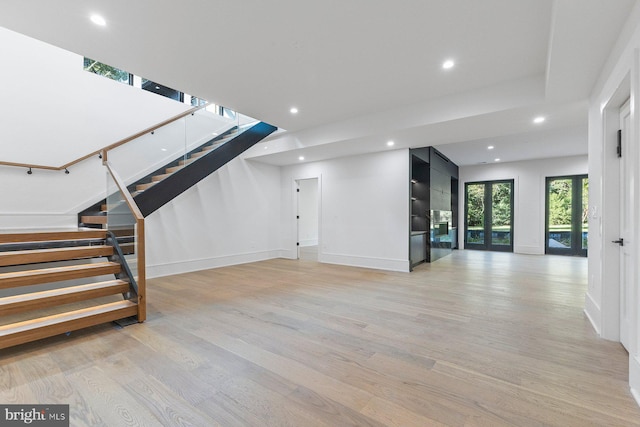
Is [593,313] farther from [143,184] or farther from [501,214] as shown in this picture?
[501,214]

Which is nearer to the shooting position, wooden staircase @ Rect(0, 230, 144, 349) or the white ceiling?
the white ceiling

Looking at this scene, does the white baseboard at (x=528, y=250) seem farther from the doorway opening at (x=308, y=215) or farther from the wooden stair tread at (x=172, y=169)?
the wooden stair tread at (x=172, y=169)

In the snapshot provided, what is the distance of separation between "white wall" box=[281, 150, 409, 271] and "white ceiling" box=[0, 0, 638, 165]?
4.59 feet

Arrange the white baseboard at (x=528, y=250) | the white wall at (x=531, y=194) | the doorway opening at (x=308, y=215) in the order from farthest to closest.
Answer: the doorway opening at (x=308, y=215) → the white baseboard at (x=528, y=250) → the white wall at (x=531, y=194)

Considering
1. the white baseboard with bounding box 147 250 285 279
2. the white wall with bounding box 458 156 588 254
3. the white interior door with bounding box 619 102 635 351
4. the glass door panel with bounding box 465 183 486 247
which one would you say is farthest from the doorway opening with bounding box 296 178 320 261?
the white interior door with bounding box 619 102 635 351

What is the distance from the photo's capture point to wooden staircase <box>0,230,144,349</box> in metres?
2.49

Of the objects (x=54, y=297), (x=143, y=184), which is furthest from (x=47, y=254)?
(x=143, y=184)

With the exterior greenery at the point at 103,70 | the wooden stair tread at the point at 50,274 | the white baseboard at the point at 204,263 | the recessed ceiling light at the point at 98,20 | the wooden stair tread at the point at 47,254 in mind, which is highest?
the exterior greenery at the point at 103,70

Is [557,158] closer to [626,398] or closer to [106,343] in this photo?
[626,398]

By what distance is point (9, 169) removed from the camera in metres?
3.97

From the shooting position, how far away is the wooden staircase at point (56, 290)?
249 cm

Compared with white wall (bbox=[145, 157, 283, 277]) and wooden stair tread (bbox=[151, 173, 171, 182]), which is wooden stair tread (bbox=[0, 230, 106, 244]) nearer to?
wooden stair tread (bbox=[151, 173, 171, 182])

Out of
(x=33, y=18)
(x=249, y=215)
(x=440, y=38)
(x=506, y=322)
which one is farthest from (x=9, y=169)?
Answer: (x=506, y=322)

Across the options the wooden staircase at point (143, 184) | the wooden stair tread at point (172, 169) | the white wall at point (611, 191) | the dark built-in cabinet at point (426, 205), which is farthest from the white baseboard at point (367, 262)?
the wooden stair tread at point (172, 169)
